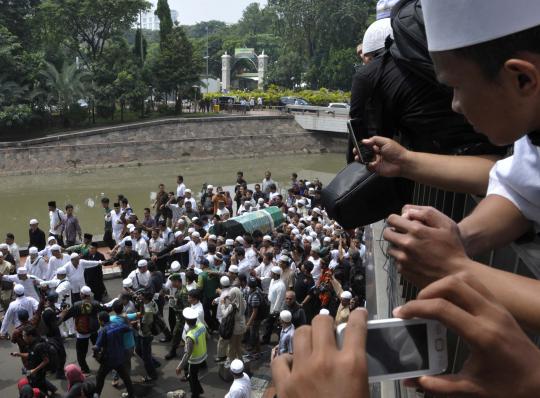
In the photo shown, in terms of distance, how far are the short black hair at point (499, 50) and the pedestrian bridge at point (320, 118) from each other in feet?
105

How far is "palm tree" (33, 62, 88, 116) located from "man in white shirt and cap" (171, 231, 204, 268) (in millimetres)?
20477

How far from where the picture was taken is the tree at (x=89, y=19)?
30938mm

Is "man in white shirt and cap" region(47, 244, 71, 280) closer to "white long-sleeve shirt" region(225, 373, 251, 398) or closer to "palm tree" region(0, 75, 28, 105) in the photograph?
"white long-sleeve shirt" region(225, 373, 251, 398)

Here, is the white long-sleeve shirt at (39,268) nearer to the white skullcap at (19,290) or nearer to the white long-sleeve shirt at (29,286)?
the white long-sleeve shirt at (29,286)

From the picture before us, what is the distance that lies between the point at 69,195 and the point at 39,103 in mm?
7753

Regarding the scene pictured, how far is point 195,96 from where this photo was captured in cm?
3422

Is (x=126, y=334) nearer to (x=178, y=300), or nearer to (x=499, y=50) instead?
(x=178, y=300)

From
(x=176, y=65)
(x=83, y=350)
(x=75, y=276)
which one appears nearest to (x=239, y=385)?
(x=83, y=350)

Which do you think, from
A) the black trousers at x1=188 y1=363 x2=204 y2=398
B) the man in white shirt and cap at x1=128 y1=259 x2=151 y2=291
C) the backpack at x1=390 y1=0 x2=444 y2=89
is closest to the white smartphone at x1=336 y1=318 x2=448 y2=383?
the backpack at x1=390 y1=0 x2=444 y2=89

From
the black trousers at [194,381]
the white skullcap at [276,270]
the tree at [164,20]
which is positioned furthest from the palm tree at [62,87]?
the black trousers at [194,381]

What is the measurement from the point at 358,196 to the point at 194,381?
5011 mm

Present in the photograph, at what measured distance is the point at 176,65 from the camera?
32.2 meters

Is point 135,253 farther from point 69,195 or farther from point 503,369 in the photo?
point 69,195

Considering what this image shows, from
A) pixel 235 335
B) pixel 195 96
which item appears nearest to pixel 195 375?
pixel 235 335
